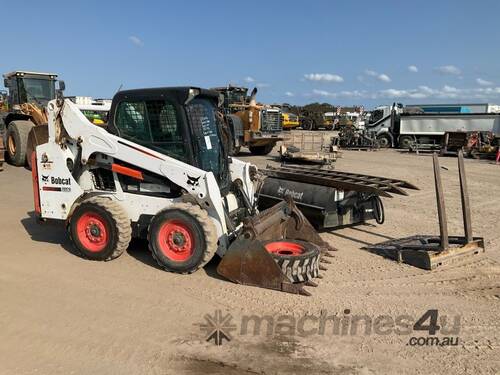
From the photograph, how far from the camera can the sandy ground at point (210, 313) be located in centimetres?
360

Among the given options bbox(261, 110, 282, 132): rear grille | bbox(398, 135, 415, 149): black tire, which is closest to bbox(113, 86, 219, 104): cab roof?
bbox(261, 110, 282, 132): rear grille

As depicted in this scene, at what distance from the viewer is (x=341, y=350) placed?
3801mm

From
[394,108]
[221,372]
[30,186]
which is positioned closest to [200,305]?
[221,372]

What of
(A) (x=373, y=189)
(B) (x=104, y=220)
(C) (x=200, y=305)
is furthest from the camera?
(A) (x=373, y=189)

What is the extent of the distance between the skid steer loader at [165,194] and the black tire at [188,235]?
0.01m

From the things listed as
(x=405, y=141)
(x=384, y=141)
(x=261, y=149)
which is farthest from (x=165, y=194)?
(x=384, y=141)

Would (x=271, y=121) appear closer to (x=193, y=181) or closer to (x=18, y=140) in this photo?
(x=18, y=140)

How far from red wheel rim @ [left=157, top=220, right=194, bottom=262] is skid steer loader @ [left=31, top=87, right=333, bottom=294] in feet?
0.04

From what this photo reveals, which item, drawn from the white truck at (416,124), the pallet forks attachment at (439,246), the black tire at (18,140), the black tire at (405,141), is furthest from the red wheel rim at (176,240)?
the black tire at (405,141)

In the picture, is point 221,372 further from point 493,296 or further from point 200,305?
point 493,296

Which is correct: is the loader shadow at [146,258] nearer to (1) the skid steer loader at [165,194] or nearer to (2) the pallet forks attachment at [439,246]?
(1) the skid steer loader at [165,194]

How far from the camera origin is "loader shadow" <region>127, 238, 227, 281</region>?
18.2ft

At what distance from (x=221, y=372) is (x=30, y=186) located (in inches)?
387

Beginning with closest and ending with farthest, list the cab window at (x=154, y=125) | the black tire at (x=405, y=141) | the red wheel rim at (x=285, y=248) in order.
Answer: the red wheel rim at (x=285, y=248)
the cab window at (x=154, y=125)
the black tire at (x=405, y=141)
